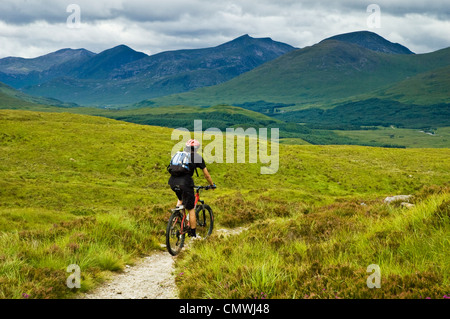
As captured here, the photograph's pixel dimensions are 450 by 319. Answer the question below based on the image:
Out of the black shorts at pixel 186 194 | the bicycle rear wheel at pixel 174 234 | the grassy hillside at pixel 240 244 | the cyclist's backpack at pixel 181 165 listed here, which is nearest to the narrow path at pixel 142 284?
the grassy hillside at pixel 240 244

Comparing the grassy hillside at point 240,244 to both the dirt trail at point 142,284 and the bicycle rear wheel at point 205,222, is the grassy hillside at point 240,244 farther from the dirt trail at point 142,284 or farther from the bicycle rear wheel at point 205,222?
the bicycle rear wheel at point 205,222

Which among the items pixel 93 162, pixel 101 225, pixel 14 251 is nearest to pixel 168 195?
pixel 93 162

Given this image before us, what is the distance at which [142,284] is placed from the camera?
9.26m

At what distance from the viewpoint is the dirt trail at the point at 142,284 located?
27.3 feet

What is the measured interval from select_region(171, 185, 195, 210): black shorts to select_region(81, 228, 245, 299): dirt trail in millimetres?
2109

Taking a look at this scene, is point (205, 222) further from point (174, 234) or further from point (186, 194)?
point (186, 194)

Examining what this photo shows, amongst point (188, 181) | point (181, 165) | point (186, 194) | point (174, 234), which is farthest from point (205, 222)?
point (181, 165)

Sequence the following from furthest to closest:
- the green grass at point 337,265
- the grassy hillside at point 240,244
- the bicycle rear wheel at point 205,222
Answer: the bicycle rear wheel at point 205,222 → the grassy hillside at point 240,244 → the green grass at point 337,265

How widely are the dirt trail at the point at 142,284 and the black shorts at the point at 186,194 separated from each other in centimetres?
211

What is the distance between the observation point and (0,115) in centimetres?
8456
